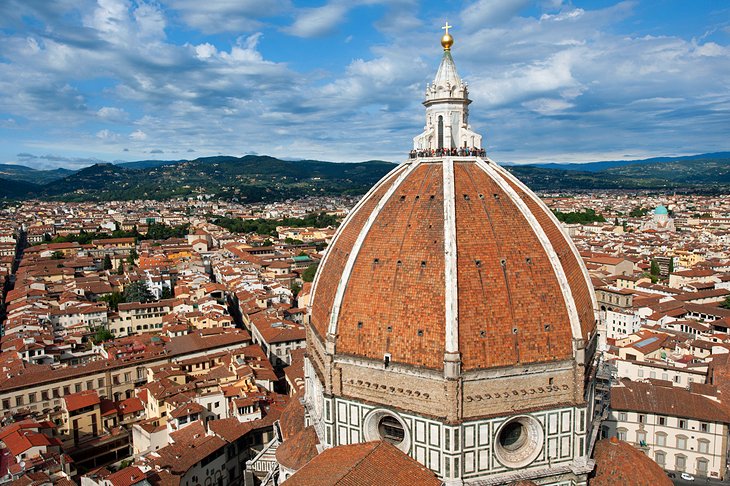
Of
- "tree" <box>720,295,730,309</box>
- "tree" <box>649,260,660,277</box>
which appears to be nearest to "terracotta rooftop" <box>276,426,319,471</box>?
"tree" <box>720,295,730,309</box>

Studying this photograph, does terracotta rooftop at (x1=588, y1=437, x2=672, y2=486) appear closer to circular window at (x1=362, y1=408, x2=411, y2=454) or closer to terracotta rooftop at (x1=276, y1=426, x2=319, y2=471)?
circular window at (x1=362, y1=408, x2=411, y2=454)

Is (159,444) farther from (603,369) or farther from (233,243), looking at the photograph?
(233,243)

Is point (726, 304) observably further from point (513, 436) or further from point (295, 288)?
point (513, 436)

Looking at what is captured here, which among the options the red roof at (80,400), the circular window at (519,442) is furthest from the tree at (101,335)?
the circular window at (519,442)

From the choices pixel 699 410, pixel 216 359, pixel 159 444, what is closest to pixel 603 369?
pixel 699 410

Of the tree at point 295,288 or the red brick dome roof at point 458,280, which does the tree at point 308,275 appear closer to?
the tree at point 295,288

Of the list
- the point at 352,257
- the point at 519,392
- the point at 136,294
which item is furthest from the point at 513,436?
the point at 136,294
